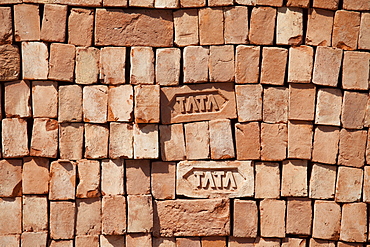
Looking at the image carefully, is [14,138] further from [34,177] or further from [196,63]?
[196,63]

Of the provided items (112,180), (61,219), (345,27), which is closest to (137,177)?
(112,180)

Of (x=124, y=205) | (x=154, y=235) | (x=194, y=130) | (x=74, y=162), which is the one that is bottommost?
(x=154, y=235)

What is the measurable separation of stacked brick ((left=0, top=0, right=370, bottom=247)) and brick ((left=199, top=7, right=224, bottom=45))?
0.06 ft

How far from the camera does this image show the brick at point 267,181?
173 inches

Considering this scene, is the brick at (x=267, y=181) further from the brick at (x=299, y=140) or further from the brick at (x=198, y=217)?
the brick at (x=198, y=217)

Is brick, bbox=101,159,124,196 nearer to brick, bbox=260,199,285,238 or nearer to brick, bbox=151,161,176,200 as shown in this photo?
brick, bbox=151,161,176,200

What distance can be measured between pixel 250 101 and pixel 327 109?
76 centimetres

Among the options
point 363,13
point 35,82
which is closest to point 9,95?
point 35,82

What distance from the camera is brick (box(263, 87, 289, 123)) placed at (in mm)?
4379

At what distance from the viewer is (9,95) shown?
14.3 ft

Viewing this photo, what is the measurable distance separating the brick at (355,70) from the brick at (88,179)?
2581mm

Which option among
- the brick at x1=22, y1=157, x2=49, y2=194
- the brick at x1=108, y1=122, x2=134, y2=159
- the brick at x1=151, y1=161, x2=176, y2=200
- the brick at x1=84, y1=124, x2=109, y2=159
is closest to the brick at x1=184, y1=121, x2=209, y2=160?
the brick at x1=151, y1=161, x2=176, y2=200

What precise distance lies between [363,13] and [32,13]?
323 cm

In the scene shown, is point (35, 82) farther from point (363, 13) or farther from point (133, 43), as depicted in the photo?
point (363, 13)
